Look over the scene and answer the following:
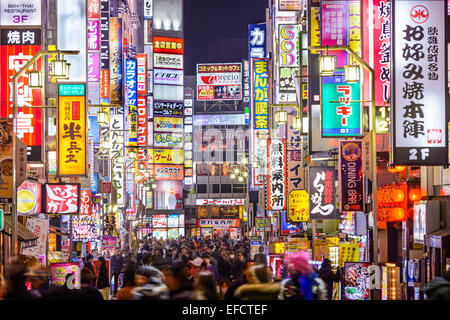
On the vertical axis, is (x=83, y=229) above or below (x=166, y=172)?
below

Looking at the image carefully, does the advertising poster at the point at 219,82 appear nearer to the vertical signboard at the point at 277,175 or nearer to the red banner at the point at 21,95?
the vertical signboard at the point at 277,175

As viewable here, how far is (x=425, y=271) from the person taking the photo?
1917 centimetres

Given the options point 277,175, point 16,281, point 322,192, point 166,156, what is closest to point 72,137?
point 322,192

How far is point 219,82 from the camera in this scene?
310ft

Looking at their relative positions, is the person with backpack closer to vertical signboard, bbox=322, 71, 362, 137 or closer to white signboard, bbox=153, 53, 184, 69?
vertical signboard, bbox=322, 71, 362, 137

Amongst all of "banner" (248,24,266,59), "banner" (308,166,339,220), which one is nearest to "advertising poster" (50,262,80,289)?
"banner" (308,166,339,220)

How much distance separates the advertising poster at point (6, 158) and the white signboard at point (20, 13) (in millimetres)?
6444

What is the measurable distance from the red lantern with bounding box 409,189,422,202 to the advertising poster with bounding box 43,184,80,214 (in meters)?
10.3

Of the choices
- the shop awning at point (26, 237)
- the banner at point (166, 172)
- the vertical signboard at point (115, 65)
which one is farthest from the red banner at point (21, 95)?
the banner at point (166, 172)

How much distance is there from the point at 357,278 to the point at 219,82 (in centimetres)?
7882

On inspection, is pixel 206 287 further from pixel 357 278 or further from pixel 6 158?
pixel 6 158

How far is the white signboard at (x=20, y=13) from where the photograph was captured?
21.7 m

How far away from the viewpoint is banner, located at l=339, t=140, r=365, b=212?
21.3m

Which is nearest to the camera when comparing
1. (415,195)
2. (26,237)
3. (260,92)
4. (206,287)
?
Answer: (206,287)
